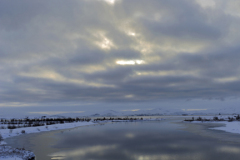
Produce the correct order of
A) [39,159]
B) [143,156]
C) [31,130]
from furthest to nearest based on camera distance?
[31,130] < [143,156] < [39,159]

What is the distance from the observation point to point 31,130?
38406mm

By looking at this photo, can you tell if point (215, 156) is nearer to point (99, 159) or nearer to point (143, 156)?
point (143, 156)

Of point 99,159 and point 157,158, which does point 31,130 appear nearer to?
point 99,159

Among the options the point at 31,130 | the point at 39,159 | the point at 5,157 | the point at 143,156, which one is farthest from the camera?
the point at 31,130

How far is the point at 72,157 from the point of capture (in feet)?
51.3

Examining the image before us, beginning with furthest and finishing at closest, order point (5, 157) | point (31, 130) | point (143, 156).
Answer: point (31, 130), point (143, 156), point (5, 157)

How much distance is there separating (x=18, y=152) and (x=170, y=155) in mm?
12359

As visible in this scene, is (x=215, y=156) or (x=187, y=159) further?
(x=215, y=156)

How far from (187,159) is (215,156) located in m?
2.80

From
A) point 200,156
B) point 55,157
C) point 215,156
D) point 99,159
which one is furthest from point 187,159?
point 55,157

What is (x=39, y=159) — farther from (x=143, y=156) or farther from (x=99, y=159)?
(x=143, y=156)

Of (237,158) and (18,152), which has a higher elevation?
(18,152)

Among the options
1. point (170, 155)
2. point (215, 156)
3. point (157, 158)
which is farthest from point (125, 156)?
point (215, 156)

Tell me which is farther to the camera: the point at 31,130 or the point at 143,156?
the point at 31,130
